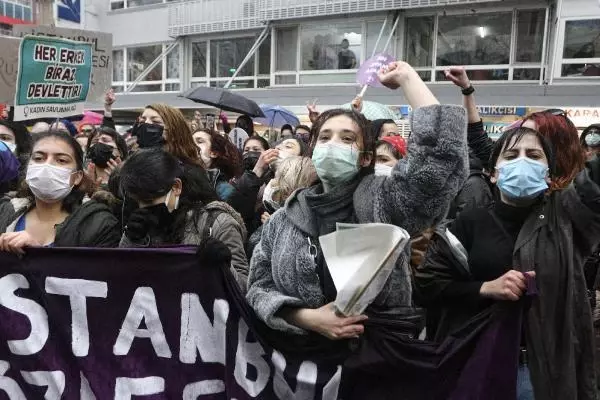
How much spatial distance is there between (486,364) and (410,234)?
23.0 inches

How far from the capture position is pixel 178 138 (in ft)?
12.1

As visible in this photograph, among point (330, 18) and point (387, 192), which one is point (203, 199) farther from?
point (330, 18)

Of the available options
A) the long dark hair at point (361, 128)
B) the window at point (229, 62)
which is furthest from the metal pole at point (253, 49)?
the long dark hair at point (361, 128)

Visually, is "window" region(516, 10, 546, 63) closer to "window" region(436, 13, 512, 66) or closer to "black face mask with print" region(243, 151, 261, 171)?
"window" region(436, 13, 512, 66)

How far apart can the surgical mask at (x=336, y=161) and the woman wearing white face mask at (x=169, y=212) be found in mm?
749

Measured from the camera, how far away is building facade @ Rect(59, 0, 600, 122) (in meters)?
13.5

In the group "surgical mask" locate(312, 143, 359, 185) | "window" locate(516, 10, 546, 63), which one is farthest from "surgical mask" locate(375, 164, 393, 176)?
"window" locate(516, 10, 546, 63)

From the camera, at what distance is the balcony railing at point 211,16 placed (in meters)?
18.6

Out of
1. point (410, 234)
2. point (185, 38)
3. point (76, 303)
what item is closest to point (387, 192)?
point (410, 234)

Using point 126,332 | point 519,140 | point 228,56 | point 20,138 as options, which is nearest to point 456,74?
point 519,140

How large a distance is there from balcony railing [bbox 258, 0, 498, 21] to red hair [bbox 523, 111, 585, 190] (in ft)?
42.5

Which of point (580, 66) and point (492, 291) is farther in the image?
point (580, 66)

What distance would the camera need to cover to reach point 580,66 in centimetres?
1352

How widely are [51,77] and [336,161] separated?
318 cm
